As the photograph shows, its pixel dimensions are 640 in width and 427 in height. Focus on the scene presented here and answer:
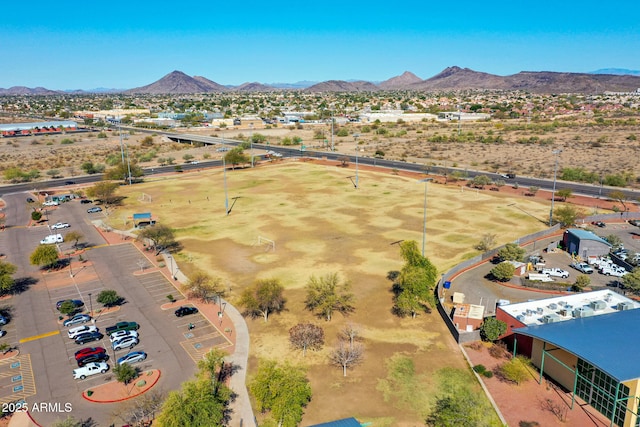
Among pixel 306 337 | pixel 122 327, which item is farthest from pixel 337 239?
pixel 122 327

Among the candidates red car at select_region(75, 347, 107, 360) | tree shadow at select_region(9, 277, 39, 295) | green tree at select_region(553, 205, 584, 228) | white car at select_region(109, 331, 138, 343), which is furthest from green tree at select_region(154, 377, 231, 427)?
green tree at select_region(553, 205, 584, 228)

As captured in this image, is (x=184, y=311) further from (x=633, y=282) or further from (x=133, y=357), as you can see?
(x=633, y=282)

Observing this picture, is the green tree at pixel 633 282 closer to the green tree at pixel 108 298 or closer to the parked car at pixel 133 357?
the parked car at pixel 133 357

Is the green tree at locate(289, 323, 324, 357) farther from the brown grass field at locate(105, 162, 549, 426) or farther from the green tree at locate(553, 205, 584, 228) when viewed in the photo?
the green tree at locate(553, 205, 584, 228)

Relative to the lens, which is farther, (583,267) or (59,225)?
(59,225)

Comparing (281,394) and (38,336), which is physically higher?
(281,394)

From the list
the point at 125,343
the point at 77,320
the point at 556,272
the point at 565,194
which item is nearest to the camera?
the point at 125,343

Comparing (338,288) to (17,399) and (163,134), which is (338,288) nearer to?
(17,399)
